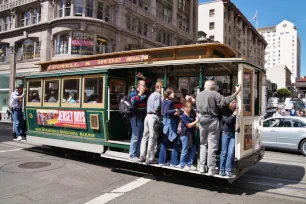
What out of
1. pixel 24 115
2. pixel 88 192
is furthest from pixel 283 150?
pixel 24 115

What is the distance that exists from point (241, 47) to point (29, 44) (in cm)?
4481

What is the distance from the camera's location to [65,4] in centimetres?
2353

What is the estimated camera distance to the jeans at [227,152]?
5.33 metres

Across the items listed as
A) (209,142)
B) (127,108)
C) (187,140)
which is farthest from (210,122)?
(127,108)

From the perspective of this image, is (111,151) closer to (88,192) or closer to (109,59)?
(88,192)

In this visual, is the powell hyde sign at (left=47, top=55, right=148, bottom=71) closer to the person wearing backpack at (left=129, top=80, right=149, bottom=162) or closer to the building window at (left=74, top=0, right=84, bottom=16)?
the person wearing backpack at (left=129, top=80, right=149, bottom=162)

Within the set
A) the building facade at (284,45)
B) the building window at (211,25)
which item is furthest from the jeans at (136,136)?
the building facade at (284,45)

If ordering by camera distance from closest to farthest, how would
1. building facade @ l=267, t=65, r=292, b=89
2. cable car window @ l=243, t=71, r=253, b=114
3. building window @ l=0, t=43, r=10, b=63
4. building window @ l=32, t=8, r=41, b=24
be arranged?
cable car window @ l=243, t=71, r=253, b=114, building window @ l=32, t=8, r=41, b=24, building window @ l=0, t=43, r=10, b=63, building facade @ l=267, t=65, r=292, b=89

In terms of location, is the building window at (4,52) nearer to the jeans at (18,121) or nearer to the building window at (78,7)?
the building window at (78,7)

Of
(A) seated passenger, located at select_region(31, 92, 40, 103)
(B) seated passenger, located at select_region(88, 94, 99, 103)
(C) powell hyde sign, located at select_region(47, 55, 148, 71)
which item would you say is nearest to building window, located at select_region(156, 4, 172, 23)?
(C) powell hyde sign, located at select_region(47, 55, 148, 71)

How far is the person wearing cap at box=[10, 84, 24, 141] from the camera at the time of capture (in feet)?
31.7

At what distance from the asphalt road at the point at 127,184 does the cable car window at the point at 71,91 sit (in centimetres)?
183

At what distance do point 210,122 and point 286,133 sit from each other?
640cm

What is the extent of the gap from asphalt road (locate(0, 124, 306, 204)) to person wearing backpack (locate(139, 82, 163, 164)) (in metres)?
0.56
